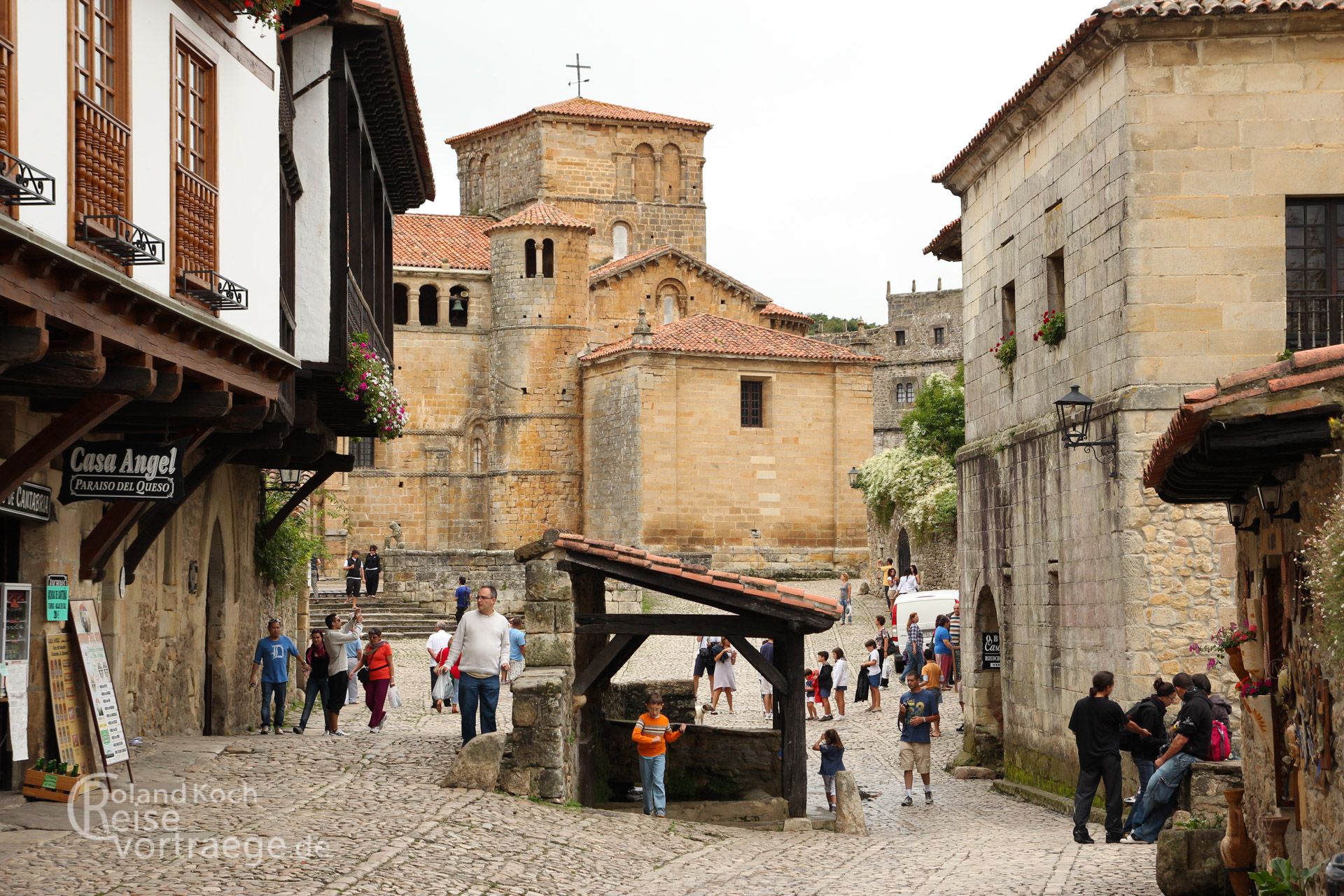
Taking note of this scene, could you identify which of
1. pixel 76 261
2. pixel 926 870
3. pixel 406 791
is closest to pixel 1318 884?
pixel 926 870

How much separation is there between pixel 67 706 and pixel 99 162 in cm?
408

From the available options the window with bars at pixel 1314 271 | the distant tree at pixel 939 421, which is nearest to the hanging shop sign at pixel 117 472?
the window with bars at pixel 1314 271

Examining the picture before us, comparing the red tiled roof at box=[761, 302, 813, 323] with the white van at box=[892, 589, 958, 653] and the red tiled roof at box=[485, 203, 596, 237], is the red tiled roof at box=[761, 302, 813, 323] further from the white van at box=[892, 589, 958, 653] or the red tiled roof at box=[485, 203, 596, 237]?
the white van at box=[892, 589, 958, 653]

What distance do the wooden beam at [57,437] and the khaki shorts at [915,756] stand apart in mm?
10661

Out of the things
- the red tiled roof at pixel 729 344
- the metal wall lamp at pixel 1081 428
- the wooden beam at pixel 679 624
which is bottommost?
the wooden beam at pixel 679 624

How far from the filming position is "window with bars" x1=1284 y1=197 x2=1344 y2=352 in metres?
15.8

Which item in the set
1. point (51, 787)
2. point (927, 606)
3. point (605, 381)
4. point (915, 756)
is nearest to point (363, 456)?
point (605, 381)

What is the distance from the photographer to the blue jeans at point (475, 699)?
1546cm

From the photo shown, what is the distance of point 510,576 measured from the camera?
40.2 meters

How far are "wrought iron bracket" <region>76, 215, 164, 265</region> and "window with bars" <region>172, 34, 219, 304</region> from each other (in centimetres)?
99

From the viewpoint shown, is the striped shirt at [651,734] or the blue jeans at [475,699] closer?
the blue jeans at [475,699]

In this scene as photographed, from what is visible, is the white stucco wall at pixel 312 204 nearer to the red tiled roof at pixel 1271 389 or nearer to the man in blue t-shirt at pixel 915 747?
the man in blue t-shirt at pixel 915 747

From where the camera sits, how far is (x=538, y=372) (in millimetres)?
55312

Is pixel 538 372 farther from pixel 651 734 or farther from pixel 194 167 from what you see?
pixel 194 167
